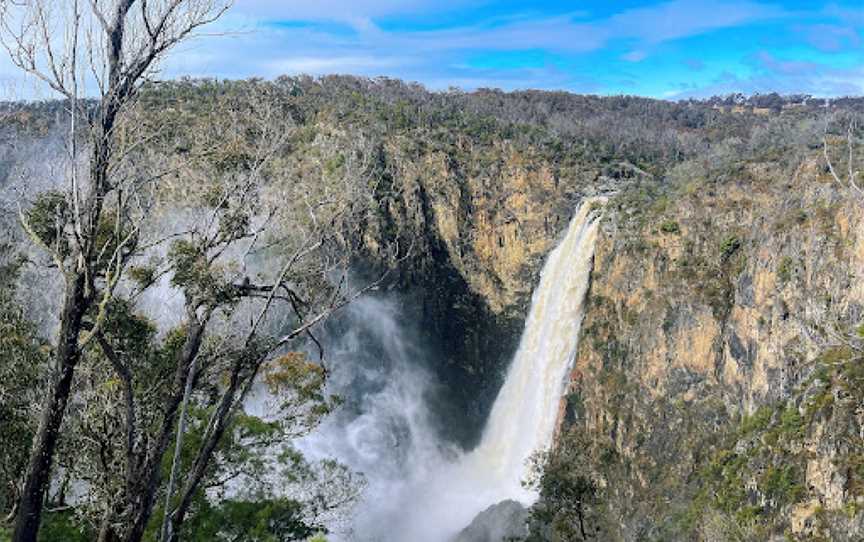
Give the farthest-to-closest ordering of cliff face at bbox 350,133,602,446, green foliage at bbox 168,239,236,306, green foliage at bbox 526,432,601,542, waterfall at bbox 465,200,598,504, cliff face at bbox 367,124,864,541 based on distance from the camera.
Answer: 1. cliff face at bbox 350,133,602,446
2. waterfall at bbox 465,200,598,504
3. cliff face at bbox 367,124,864,541
4. green foliage at bbox 526,432,601,542
5. green foliage at bbox 168,239,236,306

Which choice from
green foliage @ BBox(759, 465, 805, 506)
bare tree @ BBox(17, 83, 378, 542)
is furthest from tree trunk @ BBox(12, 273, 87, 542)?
green foliage @ BBox(759, 465, 805, 506)

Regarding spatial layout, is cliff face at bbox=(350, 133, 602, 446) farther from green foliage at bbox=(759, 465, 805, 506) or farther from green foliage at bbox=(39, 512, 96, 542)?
green foliage at bbox=(39, 512, 96, 542)

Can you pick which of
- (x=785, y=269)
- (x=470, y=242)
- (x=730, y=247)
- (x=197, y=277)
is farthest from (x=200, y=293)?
(x=470, y=242)

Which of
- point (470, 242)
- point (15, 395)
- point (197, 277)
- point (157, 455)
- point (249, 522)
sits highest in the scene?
point (470, 242)

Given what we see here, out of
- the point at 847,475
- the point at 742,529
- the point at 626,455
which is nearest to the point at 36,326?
the point at 742,529

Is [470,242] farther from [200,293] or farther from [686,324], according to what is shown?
[200,293]

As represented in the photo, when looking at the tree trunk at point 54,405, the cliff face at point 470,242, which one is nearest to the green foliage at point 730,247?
the cliff face at point 470,242
